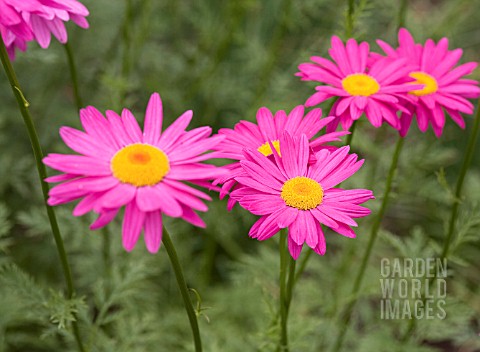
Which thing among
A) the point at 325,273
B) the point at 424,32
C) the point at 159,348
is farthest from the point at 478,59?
the point at 159,348

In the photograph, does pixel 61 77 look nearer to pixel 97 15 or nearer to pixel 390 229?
pixel 97 15

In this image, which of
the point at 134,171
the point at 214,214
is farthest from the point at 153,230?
the point at 214,214

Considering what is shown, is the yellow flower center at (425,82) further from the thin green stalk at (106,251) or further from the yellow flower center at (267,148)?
the thin green stalk at (106,251)

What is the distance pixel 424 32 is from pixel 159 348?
1.62 m

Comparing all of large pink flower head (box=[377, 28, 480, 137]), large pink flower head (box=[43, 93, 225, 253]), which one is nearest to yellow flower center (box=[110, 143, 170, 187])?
large pink flower head (box=[43, 93, 225, 253])

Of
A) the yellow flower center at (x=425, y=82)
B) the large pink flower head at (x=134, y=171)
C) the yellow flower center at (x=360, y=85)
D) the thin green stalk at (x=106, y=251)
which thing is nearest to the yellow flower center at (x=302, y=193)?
the large pink flower head at (x=134, y=171)

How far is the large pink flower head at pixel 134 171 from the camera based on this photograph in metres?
0.84

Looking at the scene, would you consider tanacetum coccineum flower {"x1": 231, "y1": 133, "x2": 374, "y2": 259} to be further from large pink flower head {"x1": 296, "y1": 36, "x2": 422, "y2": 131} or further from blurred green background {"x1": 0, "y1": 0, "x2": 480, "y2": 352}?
blurred green background {"x1": 0, "y1": 0, "x2": 480, "y2": 352}

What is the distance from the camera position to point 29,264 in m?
2.23

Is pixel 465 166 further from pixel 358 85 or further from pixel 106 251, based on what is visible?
pixel 106 251

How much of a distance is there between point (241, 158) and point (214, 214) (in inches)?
48.4

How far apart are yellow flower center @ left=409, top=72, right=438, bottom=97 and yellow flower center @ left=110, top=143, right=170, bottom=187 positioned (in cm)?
57

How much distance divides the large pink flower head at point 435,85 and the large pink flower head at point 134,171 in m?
0.48

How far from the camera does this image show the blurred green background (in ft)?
5.84
